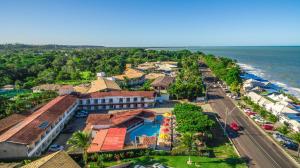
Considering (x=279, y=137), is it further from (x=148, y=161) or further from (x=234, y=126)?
(x=148, y=161)

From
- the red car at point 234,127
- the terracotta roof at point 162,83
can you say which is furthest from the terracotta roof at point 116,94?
the red car at point 234,127

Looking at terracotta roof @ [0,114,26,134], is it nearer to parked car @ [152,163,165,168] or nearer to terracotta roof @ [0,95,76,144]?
terracotta roof @ [0,95,76,144]

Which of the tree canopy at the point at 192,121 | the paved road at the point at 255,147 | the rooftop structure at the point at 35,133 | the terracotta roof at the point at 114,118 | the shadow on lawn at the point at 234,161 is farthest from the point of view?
the terracotta roof at the point at 114,118

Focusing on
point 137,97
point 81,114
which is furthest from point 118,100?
point 81,114

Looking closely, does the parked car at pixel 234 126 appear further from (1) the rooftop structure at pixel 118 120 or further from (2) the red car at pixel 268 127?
(1) the rooftop structure at pixel 118 120

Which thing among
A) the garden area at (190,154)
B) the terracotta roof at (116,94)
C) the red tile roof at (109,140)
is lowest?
the garden area at (190,154)

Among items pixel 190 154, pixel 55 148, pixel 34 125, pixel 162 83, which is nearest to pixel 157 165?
pixel 190 154

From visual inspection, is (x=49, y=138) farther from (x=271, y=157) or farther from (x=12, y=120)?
(x=271, y=157)
